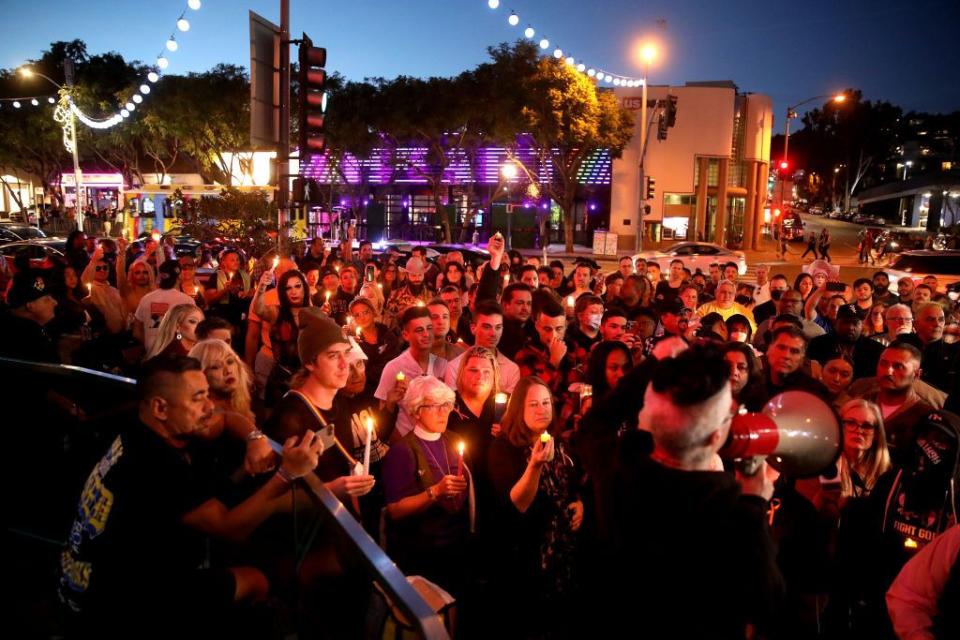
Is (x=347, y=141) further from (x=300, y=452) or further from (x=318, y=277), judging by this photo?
(x=300, y=452)

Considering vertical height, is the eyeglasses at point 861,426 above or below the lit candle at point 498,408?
above

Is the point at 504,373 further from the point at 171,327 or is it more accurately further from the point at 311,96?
the point at 311,96

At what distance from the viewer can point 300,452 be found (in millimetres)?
2639

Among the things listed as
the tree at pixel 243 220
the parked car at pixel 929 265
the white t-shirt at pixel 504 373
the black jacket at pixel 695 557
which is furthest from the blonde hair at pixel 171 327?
the parked car at pixel 929 265

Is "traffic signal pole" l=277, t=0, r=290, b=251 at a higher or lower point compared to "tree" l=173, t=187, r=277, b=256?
higher

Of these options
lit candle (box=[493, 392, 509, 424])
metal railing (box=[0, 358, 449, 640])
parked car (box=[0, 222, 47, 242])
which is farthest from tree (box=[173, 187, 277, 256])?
parked car (box=[0, 222, 47, 242])

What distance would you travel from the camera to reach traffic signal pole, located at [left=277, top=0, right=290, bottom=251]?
9.38 meters

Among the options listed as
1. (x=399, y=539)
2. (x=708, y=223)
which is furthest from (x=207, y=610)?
(x=708, y=223)

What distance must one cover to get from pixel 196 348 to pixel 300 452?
1.86 m

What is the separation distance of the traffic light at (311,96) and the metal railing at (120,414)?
16.9ft

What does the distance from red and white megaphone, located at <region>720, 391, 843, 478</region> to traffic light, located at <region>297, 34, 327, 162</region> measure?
322 inches

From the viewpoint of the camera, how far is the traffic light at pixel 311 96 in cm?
918

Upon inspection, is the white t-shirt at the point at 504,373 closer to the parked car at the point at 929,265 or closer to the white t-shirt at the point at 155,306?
the white t-shirt at the point at 155,306

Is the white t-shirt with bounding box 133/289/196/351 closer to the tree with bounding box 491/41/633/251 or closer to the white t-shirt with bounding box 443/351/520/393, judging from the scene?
the white t-shirt with bounding box 443/351/520/393
